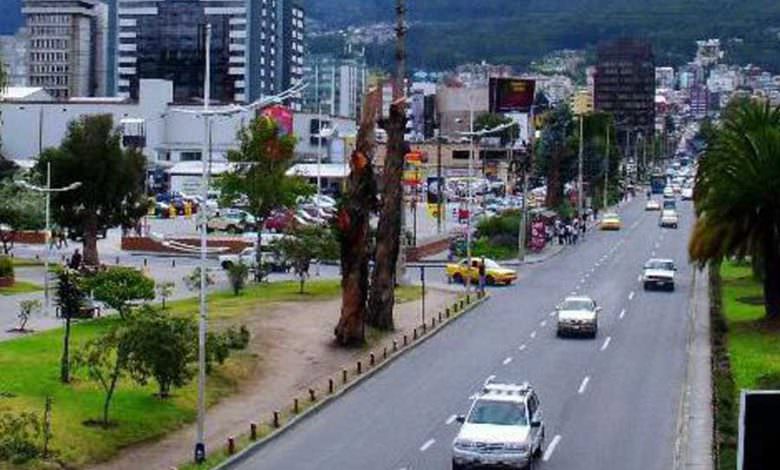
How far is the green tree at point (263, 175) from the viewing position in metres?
65.1

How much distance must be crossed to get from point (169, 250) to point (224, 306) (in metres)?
32.2

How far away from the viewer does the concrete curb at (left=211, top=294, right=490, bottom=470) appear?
28413 millimetres

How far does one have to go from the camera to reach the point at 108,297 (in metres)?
39.7

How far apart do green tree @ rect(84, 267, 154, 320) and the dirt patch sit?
12.0ft

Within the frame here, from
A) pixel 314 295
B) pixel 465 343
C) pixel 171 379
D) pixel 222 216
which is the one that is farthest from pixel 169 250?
pixel 171 379

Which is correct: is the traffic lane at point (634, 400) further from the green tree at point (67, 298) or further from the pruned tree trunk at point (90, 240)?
the pruned tree trunk at point (90, 240)

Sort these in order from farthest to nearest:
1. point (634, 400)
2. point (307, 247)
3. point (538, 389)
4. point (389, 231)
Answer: point (307, 247) → point (389, 231) → point (538, 389) → point (634, 400)

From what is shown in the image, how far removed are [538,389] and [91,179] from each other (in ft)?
112

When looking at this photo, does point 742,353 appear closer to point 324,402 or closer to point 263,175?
point 324,402

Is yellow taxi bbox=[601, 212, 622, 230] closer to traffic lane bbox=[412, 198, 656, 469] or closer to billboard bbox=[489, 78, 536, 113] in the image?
billboard bbox=[489, 78, 536, 113]

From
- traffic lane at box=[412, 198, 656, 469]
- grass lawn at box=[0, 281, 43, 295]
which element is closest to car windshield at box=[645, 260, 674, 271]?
traffic lane at box=[412, 198, 656, 469]

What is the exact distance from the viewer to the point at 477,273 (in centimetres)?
6269

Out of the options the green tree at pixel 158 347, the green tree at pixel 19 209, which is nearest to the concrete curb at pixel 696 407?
the green tree at pixel 158 347

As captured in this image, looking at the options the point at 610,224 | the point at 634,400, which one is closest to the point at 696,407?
the point at 634,400
